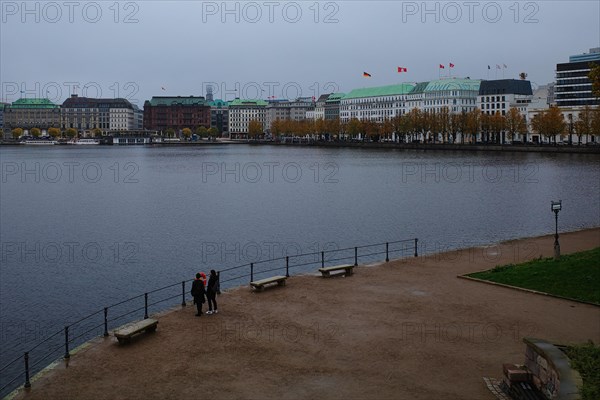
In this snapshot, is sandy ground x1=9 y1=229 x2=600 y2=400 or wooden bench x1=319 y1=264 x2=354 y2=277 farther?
wooden bench x1=319 y1=264 x2=354 y2=277

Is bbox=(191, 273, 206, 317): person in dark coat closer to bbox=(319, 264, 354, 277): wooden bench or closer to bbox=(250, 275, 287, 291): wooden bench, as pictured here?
bbox=(250, 275, 287, 291): wooden bench

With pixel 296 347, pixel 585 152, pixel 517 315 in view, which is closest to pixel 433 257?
pixel 517 315

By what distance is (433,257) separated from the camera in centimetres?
3575

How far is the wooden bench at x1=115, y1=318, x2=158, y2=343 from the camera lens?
829 inches

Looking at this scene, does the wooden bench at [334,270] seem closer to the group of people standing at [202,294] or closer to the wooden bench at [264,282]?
the wooden bench at [264,282]

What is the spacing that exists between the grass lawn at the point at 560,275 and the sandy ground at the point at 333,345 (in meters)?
0.91

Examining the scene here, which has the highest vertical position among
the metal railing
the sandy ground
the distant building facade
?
the distant building facade

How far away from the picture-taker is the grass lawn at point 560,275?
26.3 meters

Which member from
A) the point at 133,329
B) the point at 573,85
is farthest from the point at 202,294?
the point at 573,85

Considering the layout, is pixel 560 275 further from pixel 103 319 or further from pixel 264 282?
pixel 103 319

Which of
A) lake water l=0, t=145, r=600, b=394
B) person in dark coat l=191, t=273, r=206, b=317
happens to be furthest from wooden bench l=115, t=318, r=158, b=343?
lake water l=0, t=145, r=600, b=394

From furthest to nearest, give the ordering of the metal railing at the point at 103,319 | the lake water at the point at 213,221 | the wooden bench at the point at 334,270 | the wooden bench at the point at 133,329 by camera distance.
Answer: the lake water at the point at 213,221 → the wooden bench at the point at 334,270 → the metal railing at the point at 103,319 → the wooden bench at the point at 133,329

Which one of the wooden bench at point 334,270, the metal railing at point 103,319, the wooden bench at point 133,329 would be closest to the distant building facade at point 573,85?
the metal railing at point 103,319

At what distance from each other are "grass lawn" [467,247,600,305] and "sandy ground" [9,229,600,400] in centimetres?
91
